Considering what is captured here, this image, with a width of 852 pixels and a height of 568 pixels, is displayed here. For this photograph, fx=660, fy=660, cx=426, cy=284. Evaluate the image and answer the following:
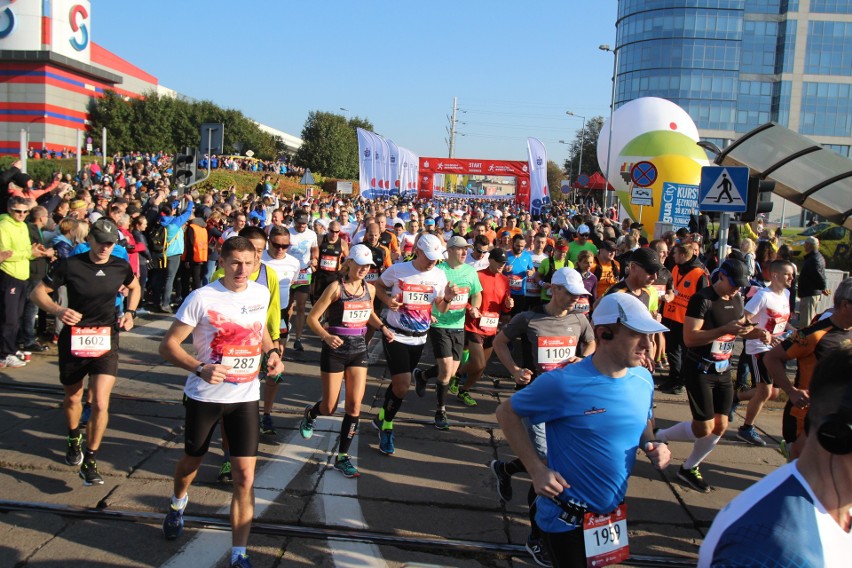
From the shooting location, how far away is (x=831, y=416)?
1550mm

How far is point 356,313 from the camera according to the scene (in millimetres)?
5809

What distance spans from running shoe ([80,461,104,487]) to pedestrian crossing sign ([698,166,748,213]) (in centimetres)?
846

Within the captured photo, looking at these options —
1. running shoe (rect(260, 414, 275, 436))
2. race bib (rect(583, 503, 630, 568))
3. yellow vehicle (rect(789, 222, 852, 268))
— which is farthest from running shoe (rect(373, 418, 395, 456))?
yellow vehicle (rect(789, 222, 852, 268))

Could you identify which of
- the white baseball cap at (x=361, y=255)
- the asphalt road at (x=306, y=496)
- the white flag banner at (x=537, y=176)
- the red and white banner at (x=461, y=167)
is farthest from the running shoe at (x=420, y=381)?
the red and white banner at (x=461, y=167)

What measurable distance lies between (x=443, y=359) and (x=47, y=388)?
4424 millimetres

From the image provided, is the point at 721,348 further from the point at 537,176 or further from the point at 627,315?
the point at 537,176

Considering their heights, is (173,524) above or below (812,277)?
below

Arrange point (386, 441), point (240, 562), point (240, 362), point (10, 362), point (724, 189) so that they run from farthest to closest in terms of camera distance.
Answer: point (724, 189)
point (10, 362)
point (386, 441)
point (240, 362)
point (240, 562)

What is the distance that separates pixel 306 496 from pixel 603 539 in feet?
9.38

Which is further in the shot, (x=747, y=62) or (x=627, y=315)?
(x=747, y=62)

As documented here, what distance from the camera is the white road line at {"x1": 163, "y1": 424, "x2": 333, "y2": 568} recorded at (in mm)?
4098

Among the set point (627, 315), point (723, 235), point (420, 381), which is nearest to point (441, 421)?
point (420, 381)

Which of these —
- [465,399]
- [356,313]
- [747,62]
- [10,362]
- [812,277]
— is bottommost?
[465,399]

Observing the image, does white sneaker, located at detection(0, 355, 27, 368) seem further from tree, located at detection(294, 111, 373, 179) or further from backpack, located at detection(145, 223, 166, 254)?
tree, located at detection(294, 111, 373, 179)
